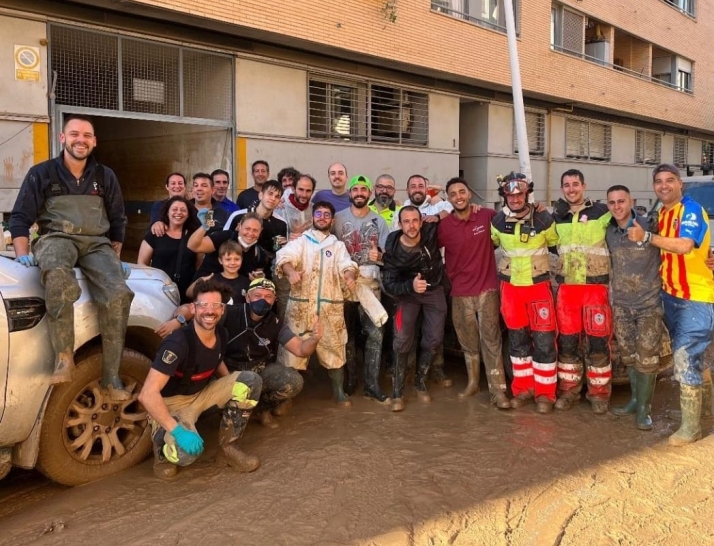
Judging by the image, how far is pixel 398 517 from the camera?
138 inches

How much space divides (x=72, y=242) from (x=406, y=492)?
2432 mm

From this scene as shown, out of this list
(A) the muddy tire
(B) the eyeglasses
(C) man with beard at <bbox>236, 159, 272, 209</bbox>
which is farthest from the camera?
(C) man with beard at <bbox>236, 159, 272, 209</bbox>

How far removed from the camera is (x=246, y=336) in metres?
4.73

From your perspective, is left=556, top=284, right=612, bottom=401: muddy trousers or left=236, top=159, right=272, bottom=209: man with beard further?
left=236, top=159, right=272, bottom=209: man with beard

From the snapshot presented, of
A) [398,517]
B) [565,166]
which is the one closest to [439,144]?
[565,166]

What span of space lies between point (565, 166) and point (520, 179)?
1501 cm

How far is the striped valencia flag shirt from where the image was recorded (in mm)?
4688

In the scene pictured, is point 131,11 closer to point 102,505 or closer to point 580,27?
point 102,505

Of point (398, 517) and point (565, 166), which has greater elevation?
point (565, 166)

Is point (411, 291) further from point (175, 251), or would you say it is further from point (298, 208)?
point (175, 251)

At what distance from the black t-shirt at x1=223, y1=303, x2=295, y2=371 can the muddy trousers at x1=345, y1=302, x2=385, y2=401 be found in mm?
1059

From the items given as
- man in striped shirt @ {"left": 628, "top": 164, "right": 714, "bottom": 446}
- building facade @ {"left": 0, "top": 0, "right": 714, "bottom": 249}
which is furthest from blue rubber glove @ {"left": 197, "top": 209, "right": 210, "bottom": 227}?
building facade @ {"left": 0, "top": 0, "right": 714, "bottom": 249}

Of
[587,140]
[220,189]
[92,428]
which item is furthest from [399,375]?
[587,140]

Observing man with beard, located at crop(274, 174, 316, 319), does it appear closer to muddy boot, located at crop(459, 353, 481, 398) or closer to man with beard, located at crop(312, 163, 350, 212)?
man with beard, located at crop(312, 163, 350, 212)
